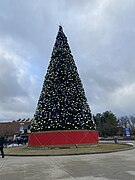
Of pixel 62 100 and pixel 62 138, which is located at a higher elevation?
pixel 62 100

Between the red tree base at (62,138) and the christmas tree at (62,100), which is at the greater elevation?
the christmas tree at (62,100)

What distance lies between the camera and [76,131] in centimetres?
2456

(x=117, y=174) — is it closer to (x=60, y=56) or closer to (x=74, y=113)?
(x=74, y=113)

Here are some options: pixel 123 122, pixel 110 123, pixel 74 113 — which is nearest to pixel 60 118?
pixel 74 113

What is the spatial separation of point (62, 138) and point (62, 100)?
3745 millimetres

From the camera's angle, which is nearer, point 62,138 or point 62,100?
point 62,138

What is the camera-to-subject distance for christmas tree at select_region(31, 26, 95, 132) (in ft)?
82.0

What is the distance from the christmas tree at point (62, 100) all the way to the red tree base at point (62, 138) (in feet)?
1.69

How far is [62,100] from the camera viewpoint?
25.4 m

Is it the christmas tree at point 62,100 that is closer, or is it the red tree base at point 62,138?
the red tree base at point 62,138

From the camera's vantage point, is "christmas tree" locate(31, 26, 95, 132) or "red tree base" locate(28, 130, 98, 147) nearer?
"red tree base" locate(28, 130, 98, 147)

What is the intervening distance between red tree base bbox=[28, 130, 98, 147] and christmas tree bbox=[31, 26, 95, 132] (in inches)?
20.3

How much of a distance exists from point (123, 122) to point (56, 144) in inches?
2609

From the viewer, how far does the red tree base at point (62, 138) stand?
79.2 feet
